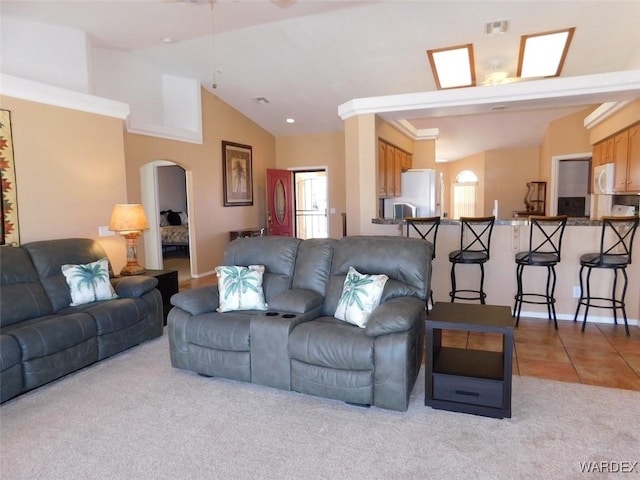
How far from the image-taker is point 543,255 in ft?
13.1

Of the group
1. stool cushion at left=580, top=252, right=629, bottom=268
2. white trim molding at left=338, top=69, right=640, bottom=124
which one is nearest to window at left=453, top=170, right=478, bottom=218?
white trim molding at left=338, top=69, right=640, bottom=124

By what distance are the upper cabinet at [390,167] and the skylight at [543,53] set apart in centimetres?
199

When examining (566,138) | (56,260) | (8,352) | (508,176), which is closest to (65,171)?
(56,260)

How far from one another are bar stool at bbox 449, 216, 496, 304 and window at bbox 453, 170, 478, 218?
675 centimetres

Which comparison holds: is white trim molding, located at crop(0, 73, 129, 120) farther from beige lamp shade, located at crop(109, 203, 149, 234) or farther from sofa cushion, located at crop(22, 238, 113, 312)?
sofa cushion, located at crop(22, 238, 113, 312)

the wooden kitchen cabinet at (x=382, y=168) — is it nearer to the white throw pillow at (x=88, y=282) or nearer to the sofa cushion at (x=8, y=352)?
the white throw pillow at (x=88, y=282)

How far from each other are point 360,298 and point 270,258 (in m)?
1.03

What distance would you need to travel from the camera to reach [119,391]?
2.98 m

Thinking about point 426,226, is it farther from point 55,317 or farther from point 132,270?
point 55,317

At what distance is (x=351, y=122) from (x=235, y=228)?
381 centimetres

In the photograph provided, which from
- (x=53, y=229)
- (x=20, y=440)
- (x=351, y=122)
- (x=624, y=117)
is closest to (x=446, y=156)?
(x=624, y=117)

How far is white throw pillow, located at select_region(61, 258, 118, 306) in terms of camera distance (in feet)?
11.9

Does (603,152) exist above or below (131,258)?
above

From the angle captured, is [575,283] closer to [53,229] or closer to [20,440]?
[20,440]
